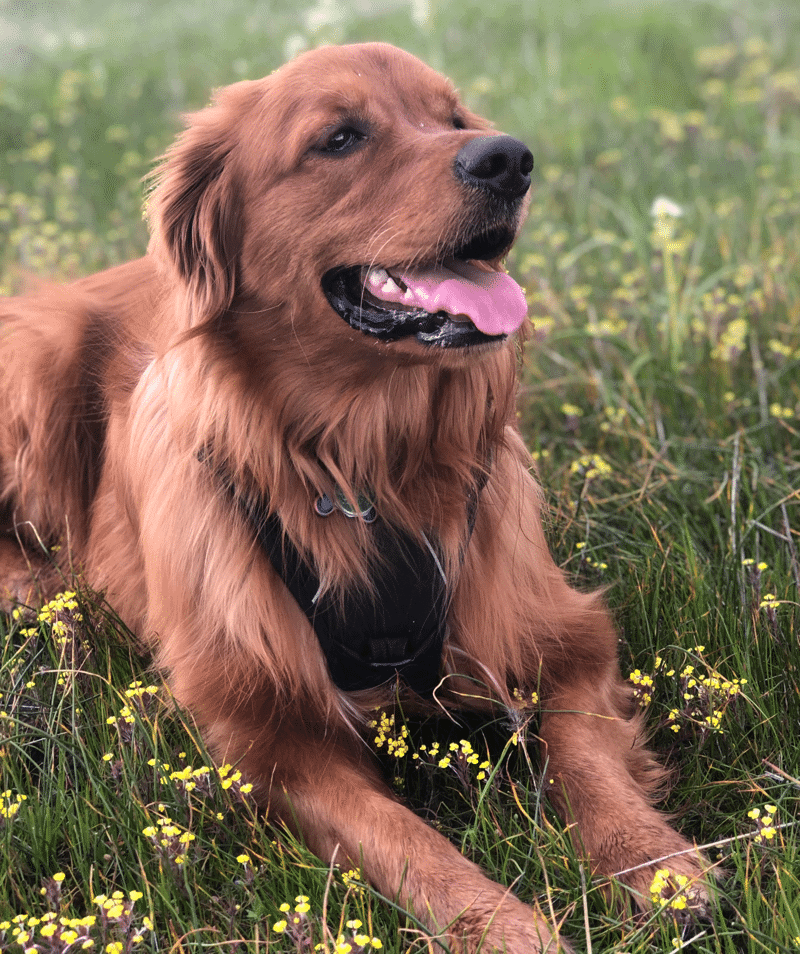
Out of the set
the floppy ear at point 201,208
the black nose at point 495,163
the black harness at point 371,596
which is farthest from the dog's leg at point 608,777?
the floppy ear at point 201,208

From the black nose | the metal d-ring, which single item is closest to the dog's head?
the black nose

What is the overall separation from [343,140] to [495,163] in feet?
1.21

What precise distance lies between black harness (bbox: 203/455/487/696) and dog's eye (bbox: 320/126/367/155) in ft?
2.40

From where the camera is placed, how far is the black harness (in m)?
2.40

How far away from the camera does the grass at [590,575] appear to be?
1.98 m

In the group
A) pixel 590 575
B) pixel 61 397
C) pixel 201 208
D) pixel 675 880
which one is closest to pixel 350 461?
pixel 201 208

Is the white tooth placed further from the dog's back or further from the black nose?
the dog's back

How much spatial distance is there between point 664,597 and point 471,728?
605 mm

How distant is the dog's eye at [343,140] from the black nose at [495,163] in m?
0.27

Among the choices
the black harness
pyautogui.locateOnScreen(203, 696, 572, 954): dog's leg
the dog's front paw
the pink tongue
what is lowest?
pyautogui.locateOnScreen(203, 696, 572, 954): dog's leg

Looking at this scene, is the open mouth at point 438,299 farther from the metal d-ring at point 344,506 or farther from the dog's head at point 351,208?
the metal d-ring at point 344,506

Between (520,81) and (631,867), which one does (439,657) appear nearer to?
(631,867)

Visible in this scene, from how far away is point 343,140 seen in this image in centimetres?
234

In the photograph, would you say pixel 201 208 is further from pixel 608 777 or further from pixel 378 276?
pixel 608 777
